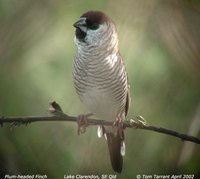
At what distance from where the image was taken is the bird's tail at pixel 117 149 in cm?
160

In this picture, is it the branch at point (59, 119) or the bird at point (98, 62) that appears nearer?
the branch at point (59, 119)

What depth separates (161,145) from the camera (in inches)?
58.9

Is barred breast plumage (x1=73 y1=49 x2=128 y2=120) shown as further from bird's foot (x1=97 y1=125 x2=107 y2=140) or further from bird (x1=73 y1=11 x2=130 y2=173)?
bird's foot (x1=97 y1=125 x2=107 y2=140)

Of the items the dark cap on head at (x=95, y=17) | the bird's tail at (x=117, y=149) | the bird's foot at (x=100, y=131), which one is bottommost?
the bird's tail at (x=117, y=149)

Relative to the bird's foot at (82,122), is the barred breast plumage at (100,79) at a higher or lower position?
higher

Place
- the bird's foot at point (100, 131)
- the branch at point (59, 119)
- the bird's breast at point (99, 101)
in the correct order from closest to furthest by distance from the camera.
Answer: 1. the branch at point (59, 119)
2. the bird's breast at point (99, 101)
3. the bird's foot at point (100, 131)

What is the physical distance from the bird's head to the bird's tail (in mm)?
338

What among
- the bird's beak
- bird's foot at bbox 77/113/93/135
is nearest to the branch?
bird's foot at bbox 77/113/93/135

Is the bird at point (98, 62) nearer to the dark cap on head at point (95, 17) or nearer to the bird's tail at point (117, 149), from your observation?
the dark cap on head at point (95, 17)

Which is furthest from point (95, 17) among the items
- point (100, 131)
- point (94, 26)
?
point (100, 131)

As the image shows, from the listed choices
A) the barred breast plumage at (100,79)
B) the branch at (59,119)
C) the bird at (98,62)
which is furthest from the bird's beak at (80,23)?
the branch at (59,119)

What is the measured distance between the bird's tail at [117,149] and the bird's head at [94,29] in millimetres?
338

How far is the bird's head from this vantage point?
1.41m

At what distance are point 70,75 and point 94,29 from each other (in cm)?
19
